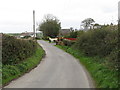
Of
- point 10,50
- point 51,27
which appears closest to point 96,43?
point 10,50

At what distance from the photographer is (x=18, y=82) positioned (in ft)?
41.6

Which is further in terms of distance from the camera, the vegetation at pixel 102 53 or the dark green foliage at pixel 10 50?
the dark green foliage at pixel 10 50

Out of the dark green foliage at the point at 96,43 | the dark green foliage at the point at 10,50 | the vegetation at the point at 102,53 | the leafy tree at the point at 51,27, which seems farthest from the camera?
the leafy tree at the point at 51,27

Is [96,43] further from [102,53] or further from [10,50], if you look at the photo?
[10,50]

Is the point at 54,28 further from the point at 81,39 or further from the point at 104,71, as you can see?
the point at 104,71

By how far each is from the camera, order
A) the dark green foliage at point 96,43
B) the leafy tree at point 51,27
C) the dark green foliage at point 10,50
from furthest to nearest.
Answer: the leafy tree at point 51,27
the dark green foliage at point 96,43
the dark green foliage at point 10,50

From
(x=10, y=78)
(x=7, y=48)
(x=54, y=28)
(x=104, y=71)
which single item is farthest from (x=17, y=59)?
(x=54, y=28)

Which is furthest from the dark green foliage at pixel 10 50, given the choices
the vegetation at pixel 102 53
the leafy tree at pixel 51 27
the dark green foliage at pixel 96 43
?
the leafy tree at pixel 51 27

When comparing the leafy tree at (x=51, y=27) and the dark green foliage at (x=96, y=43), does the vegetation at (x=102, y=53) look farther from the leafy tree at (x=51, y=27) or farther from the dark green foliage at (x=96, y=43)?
the leafy tree at (x=51, y=27)

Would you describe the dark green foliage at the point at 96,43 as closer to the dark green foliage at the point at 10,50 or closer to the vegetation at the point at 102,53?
the vegetation at the point at 102,53

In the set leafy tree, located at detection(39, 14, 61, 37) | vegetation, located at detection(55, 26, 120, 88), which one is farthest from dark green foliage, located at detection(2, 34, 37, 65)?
leafy tree, located at detection(39, 14, 61, 37)

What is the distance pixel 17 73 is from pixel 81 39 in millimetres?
11835

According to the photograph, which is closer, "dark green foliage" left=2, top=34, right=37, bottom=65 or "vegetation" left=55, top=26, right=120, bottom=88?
"vegetation" left=55, top=26, right=120, bottom=88

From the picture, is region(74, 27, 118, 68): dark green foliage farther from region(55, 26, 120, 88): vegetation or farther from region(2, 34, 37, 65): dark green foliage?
region(2, 34, 37, 65): dark green foliage
